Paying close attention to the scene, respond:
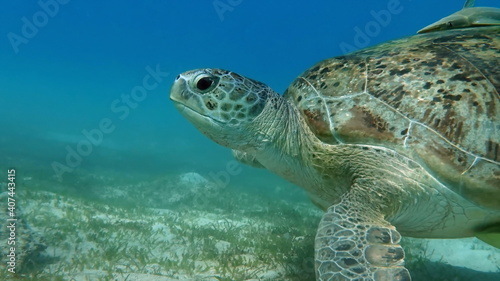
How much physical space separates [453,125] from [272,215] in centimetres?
541

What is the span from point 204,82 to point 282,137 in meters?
0.88

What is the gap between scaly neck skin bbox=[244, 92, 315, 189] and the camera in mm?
2832

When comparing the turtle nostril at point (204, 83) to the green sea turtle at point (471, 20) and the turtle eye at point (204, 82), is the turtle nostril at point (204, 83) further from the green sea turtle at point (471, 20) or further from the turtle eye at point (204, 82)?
the green sea turtle at point (471, 20)

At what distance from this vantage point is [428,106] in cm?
247

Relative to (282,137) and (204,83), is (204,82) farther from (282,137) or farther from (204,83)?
(282,137)

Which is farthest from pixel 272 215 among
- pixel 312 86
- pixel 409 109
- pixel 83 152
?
pixel 83 152

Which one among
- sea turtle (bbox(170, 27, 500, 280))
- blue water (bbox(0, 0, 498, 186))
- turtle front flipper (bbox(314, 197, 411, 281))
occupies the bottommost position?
turtle front flipper (bbox(314, 197, 411, 281))

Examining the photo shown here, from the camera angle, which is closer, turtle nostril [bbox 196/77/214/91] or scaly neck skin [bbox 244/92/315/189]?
turtle nostril [bbox 196/77/214/91]

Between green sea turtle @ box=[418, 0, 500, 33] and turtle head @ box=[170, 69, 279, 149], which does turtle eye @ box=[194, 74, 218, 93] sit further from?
green sea turtle @ box=[418, 0, 500, 33]

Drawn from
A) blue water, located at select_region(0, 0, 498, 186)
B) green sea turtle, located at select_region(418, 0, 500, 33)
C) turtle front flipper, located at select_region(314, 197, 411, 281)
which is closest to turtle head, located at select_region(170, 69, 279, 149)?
turtle front flipper, located at select_region(314, 197, 411, 281)

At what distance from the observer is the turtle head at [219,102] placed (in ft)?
8.80

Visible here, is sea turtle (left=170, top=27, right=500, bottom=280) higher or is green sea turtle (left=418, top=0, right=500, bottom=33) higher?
green sea turtle (left=418, top=0, right=500, bottom=33)

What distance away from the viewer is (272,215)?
733cm

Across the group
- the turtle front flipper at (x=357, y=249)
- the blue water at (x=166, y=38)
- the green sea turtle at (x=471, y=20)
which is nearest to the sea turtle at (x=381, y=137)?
the turtle front flipper at (x=357, y=249)
